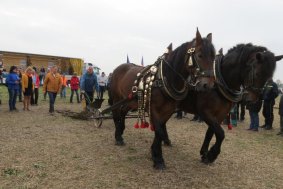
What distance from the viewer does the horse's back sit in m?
6.33

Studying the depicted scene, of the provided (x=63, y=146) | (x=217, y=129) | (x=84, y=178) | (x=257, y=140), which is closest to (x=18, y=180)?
(x=84, y=178)

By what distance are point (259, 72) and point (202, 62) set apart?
1051 mm

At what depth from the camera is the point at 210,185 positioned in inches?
180

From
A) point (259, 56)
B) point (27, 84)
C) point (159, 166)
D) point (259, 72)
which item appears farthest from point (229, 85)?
point (27, 84)

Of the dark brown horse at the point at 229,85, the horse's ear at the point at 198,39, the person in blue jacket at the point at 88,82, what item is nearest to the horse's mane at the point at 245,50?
the dark brown horse at the point at 229,85

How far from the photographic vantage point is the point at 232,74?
5.34 metres

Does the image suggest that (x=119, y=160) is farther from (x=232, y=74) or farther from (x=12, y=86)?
(x=12, y=86)

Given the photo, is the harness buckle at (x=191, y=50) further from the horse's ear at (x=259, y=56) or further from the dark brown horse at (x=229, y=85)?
the horse's ear at (x=259, y=56)

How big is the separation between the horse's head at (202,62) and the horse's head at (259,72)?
83cm

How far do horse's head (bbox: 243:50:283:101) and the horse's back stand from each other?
2280 mm

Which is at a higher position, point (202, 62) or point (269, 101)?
point (202, 62)

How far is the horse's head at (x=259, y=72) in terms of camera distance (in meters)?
4.82

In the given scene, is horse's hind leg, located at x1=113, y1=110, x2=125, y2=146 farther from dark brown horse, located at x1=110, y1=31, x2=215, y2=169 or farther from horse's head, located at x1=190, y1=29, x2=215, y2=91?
horse's head, located at x1=190, y1=29, x2=215, y2=91

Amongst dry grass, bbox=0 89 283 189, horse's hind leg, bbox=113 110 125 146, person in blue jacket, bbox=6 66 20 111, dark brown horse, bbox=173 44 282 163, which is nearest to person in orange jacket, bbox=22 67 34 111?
person in blue jacket, bbox=6 66 20 111
